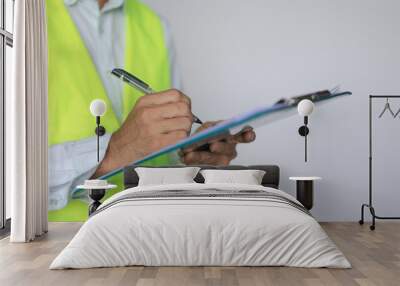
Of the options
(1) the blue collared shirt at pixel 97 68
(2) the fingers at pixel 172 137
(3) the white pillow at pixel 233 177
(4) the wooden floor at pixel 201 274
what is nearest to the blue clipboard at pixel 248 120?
(2) the fingers at pixel 172 137

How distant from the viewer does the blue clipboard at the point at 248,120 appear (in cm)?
739

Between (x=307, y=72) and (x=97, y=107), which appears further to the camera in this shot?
(x=307, y=72)

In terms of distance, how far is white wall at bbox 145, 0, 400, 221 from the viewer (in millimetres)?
7422

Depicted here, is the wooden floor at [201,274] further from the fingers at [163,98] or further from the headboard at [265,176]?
the fingers at [163,98]

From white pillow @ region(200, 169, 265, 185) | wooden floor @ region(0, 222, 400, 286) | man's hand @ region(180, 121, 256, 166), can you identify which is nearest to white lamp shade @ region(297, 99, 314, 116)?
man's hand @ region(180, 121, 256, 166)

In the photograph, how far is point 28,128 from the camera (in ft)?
20.1

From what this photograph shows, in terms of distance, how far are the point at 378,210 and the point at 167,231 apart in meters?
3.82

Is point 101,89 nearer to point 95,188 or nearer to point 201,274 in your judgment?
point 95,188

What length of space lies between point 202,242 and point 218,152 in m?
2.85

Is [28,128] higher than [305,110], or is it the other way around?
[305,110]

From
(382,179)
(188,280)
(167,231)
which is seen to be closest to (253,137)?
(382,179)

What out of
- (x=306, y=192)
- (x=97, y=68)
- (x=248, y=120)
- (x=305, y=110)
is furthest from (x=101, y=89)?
(x=306, y=192)

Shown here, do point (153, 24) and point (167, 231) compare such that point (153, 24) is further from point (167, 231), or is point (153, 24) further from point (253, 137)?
point (167, 231)

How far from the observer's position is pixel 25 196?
19.7 ft
